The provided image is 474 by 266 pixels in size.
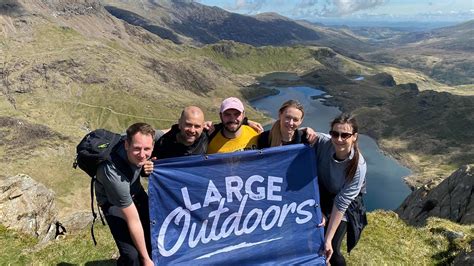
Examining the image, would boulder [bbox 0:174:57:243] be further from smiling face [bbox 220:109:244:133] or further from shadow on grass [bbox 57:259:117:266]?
smiling face [bbox 220:109:244:133]

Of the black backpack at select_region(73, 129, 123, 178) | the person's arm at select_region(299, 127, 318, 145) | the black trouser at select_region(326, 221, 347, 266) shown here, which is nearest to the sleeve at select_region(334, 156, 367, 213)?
the black trouser at select_region(326, 221, 347, 266)

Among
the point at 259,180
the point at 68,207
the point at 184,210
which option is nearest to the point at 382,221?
the point at 259,180

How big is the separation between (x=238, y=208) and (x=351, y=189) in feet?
12.5

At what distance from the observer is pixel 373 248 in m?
18.3

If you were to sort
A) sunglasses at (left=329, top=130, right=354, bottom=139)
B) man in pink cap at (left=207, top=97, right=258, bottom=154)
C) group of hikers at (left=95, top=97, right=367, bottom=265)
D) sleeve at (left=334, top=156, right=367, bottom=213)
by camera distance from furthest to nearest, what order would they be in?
man in pink cap at (left=207, top=97, right=258, bottom=154)
sleeve at (left=334, top=156, right=367, bottom=213)
sunglasses at (left=329, top=130, right=354, bottom=139)
group of hikers at (left=95, top=97, right=367, bottom=265)

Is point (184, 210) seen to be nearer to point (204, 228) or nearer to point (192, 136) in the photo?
point (204, 228)

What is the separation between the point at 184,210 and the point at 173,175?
127 cm

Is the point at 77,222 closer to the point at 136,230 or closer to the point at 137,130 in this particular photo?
the point at 136,230

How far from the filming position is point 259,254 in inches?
540

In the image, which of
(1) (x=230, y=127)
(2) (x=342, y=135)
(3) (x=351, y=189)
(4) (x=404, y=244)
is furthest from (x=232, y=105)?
(4) (x=404, y=244)

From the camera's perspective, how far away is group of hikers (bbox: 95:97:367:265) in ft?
37.2

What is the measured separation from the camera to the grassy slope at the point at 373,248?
17.4 meters

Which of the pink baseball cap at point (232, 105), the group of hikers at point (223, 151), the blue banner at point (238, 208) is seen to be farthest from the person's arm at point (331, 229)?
the pink baseball cap at point (232, 105)

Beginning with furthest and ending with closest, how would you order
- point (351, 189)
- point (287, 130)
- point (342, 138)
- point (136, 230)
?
point (287, 130)
point (351, 189)
point (342, 138)
point (136, 230)
